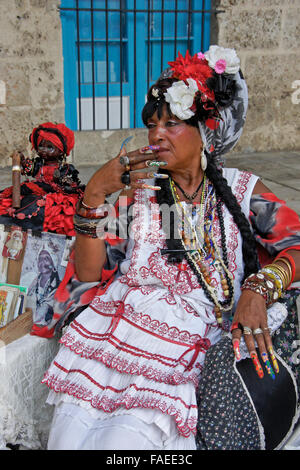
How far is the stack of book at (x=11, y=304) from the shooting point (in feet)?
7.50

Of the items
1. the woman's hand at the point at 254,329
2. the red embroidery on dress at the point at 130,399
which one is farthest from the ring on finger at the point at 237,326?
the red embroidery on dress at the point at 130,399

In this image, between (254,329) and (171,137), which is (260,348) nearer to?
(254,329)

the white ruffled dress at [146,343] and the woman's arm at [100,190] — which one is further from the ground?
the woman's arm at [100,190]

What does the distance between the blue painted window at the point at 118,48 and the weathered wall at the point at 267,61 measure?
1.33ft

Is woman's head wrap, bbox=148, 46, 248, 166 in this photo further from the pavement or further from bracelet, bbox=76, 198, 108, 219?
the pavement

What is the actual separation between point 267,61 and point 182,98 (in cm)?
510

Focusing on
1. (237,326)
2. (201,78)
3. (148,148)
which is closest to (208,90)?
(201,78)

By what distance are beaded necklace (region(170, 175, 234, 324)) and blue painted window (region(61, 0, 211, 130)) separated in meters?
4.19

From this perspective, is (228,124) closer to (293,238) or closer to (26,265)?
(293,238)

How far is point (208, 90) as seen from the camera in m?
2.17

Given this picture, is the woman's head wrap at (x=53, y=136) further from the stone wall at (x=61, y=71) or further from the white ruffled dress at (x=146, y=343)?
the stone wall at (x=61, y=71)

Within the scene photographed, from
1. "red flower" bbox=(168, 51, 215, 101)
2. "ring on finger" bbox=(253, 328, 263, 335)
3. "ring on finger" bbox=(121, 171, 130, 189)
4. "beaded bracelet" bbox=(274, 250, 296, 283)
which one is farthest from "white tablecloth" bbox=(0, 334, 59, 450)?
"red flower" bbox=(168, 51, 215, 101)

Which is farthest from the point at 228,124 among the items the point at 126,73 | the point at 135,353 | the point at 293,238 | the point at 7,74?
the point at 126,73
